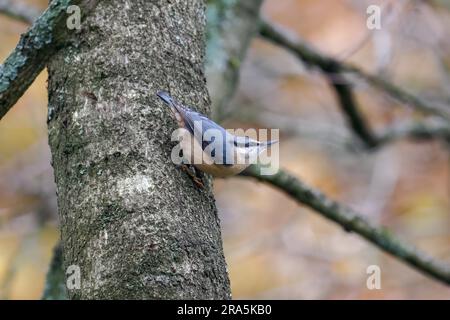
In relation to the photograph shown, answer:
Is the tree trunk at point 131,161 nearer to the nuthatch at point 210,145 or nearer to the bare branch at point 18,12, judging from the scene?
the nuthatch at point 210,145

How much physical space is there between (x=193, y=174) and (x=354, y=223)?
199 cm

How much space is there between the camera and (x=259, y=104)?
23.4ft

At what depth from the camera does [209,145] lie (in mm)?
2484

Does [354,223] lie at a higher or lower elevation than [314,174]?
lower

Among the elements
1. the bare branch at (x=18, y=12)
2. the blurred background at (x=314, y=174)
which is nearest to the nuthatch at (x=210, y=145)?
the bare branch at (x=18, y=12)

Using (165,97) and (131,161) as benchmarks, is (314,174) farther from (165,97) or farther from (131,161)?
(131,161)

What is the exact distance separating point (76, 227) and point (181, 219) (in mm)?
289

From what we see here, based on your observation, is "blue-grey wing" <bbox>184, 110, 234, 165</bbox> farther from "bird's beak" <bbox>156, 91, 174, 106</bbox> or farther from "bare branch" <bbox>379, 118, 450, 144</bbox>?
"bare branch" <bbox>379, 118, 450, 144</bbox>

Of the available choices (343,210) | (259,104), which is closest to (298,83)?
(259,104)

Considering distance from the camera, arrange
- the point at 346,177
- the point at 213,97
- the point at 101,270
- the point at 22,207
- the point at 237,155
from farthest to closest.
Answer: the point at 346,177, the point at 22,207, the point at 213,97, the point at 237,155, the point at 101,270

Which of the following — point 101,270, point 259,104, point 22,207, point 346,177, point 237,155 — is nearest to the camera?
point 101,270

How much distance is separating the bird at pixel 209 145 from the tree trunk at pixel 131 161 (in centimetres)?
4

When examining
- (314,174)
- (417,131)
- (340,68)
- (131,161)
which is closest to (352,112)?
(340,68)
